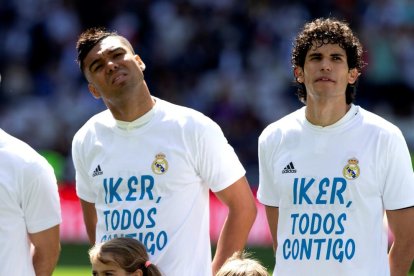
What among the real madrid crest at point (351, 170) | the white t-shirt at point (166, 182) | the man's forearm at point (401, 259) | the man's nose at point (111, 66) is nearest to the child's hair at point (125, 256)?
the white t-shirt at point (166, 182)

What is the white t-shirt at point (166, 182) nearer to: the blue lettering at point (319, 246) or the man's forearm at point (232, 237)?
the man's forearm at point (232, 237)

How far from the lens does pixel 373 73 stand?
15.1 meters

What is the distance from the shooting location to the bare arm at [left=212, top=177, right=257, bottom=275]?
573cm

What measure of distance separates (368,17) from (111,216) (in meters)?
10.7

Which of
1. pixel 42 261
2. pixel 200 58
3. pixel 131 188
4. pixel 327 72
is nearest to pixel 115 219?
pixel 131 188

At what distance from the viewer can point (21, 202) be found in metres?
5.41

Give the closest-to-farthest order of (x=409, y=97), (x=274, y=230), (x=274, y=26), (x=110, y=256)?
(x=110, y=256) < (x=274, y=230) < (x=409, y=97) < (x=274, y=26)

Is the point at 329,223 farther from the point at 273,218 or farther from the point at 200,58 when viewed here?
the point at 200,58

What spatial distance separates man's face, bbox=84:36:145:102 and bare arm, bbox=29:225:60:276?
78 centimetres

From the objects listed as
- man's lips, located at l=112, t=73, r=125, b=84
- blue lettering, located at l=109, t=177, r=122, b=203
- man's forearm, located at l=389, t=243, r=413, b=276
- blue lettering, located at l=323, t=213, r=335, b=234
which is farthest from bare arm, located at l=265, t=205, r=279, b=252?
man's lips, located at l=112, t=73, r=125, b=84

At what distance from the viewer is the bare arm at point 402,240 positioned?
5.34m

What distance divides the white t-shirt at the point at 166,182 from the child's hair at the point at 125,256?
138mm

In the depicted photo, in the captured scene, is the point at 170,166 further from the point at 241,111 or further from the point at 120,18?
the point at 120,18

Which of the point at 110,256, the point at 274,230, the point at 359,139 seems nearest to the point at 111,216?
the point at 110,256
